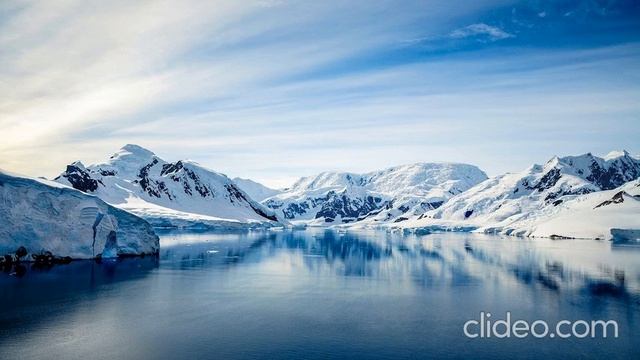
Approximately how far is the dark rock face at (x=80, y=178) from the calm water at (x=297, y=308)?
143587 mm

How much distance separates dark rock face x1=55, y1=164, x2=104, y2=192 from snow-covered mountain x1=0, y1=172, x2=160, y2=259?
13675cm

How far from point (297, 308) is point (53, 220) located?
3568 centimetres

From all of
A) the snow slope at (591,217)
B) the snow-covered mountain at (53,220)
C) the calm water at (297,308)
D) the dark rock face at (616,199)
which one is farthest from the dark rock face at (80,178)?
the dark rock face at (616,199)

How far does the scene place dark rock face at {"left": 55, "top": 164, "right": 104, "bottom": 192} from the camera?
186 m

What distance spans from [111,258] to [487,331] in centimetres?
5030

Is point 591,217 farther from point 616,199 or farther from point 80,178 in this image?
point 80,178

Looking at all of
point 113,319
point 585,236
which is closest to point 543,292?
point 113,319

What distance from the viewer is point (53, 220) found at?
183 feet

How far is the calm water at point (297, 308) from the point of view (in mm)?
24734

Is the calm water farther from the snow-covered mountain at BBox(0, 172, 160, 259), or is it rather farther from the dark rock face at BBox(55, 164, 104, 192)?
the dark rock face at BBox(55, 164, 104, 192)

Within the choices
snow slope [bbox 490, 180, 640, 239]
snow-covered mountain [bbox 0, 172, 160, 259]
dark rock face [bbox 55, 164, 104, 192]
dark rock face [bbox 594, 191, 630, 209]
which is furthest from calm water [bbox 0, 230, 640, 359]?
dark rock face [bbox 55, 164, 104, 192]

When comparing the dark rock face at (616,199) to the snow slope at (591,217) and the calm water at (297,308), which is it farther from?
the calm water at (297,308)

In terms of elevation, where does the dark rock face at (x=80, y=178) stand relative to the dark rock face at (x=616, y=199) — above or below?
above

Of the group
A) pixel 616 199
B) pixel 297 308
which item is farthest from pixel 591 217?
pixel 297 308
